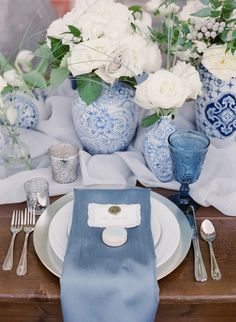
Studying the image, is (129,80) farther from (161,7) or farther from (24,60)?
(24,60)

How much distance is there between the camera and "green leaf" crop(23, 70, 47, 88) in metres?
0.83

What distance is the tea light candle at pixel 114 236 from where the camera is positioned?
682 mm

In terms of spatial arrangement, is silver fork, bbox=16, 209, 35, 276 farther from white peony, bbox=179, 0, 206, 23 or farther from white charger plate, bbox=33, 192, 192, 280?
white peony, bbox=179, 0, 206, 23

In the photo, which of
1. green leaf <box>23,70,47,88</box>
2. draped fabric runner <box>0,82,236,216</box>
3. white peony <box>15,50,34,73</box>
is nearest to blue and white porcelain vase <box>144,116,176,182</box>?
draped fabric runner <box>0,82,236,216</box>

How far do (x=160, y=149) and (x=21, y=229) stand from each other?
11.4 inches

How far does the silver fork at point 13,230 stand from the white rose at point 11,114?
7.5 inches

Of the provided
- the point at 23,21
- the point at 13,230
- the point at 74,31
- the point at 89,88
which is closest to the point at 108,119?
the point at 89,88

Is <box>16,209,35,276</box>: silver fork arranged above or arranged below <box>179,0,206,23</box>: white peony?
below

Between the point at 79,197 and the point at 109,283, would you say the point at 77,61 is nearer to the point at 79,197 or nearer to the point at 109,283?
the point at 79,197

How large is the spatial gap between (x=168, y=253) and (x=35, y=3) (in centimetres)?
89

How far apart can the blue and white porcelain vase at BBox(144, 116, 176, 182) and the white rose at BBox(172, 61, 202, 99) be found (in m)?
0.07

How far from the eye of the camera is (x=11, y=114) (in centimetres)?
88

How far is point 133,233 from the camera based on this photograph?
0.71 m

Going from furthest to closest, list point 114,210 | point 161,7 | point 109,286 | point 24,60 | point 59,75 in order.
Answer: point 24,60
point 161,7
point 59,75
point 114,210
point 109,286
